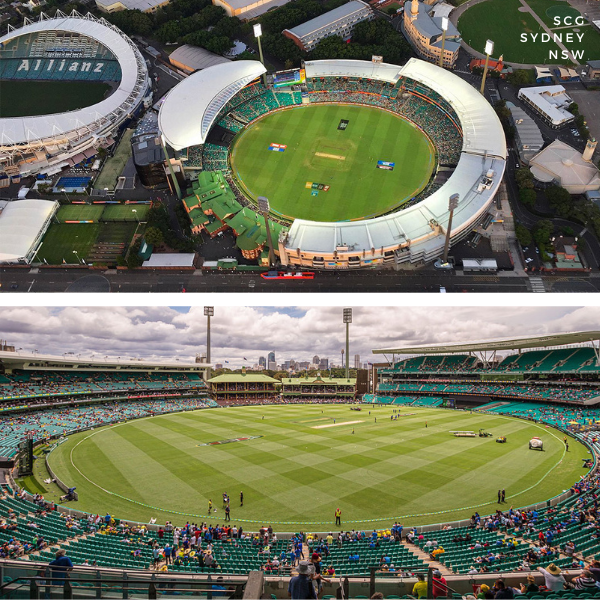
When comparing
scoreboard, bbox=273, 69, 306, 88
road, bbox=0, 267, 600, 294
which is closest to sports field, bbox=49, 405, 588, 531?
road, bbox=0, 267, 600, 294

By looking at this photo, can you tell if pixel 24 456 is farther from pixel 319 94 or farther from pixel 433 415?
pixel 319 94

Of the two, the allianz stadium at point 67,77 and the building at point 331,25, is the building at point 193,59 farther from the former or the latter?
the building at point 331,25

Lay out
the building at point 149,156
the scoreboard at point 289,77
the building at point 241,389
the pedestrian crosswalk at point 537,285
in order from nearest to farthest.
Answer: the pedestrian crosswalk at point 537,285 < the building at point 149,156 < the scoreboard at point 289,77 < the building at point 241,389

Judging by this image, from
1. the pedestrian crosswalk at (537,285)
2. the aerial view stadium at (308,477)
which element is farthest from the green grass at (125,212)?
the pedestrian crosswalk at (537,285)

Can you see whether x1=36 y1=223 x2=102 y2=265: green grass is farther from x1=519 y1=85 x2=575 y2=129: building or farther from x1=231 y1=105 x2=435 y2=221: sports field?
x1=519 y1=85 x2=575 y2=129: building

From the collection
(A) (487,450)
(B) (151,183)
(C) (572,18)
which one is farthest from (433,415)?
(C) (572,18)

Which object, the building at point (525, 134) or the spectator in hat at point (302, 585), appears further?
the building at point (525, 134)
